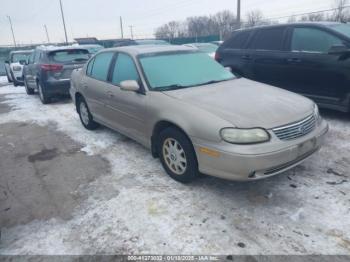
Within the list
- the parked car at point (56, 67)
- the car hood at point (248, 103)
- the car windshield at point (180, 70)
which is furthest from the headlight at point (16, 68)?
the car hood at point (248, 103)

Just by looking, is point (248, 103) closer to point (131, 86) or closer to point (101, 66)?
point (131, 86)

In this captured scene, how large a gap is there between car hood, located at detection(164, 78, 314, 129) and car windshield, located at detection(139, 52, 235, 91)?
20cm

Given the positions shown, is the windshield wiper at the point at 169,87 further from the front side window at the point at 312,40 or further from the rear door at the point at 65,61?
the rear door at the point at 65,61

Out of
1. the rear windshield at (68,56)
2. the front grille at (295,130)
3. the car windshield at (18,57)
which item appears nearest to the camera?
the front grille at (295,130)

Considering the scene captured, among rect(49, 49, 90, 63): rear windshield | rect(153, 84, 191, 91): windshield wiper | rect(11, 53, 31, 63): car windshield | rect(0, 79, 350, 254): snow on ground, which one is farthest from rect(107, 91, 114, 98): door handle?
rect(11, 53, 31, 63): car windshield

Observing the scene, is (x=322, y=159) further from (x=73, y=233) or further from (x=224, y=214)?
(x=73, y=233)

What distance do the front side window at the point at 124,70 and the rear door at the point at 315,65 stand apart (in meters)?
3.15

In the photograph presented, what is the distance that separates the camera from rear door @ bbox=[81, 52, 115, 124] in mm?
4824

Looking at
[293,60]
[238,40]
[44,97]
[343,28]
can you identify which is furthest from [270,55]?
[44,97]

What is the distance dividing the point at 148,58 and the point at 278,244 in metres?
2.85

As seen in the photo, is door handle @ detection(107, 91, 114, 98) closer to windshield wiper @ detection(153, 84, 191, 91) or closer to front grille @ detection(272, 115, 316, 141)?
windshield wiper @ detection(153, 84, 191, 91)

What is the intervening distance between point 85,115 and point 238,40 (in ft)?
12.4

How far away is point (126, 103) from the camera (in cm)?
418

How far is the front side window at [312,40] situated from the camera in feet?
16.9
